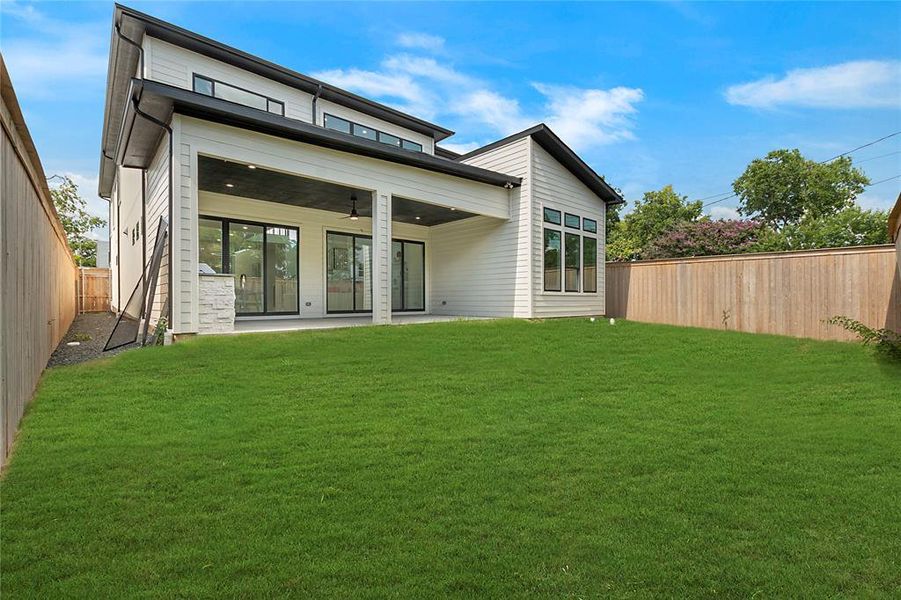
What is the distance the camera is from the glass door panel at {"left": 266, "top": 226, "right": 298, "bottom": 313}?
10773 mm

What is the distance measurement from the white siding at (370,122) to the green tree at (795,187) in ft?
67.7

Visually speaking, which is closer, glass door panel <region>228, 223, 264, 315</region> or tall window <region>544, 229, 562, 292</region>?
glass door panel <region>228, 223, 264, 315</region>

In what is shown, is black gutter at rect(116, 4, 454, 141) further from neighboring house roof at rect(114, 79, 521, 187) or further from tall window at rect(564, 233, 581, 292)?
tall window at rect(564, 233, 581, 292)

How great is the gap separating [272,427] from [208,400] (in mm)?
1087

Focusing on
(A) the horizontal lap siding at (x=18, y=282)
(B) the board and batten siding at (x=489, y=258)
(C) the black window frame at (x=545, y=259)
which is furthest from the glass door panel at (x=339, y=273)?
(A) the horizontal lap siding at (x=18, y=282)

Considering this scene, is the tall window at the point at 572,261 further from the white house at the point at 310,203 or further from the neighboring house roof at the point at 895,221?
the neighboring house roof at the point at 895,221

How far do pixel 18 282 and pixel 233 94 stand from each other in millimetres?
9169

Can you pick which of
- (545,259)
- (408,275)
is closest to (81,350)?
(408,275)

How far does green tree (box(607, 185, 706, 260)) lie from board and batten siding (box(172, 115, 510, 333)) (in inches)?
734

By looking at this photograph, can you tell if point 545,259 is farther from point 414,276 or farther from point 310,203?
point 310,203

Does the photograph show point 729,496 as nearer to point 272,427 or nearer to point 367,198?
point 272,427

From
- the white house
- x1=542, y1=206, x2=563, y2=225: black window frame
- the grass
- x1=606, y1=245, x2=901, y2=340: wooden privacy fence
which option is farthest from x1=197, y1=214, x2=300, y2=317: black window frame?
x1=606, y1=245, x2=901, y2=340: wooden privacy fence

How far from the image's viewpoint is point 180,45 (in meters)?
10.1

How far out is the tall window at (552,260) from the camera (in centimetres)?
1155
